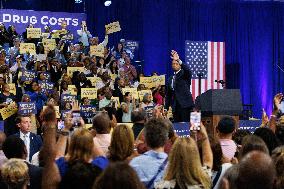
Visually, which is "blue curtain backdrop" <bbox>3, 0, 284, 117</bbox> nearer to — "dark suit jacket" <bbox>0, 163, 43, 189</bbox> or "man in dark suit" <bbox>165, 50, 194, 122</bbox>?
"man in dark suit" <bbox>165, 50, 194, 122</bbox>

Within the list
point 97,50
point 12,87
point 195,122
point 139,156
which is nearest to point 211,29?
point 97,50

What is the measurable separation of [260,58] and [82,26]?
6.82 metres

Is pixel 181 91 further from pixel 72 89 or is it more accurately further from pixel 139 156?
pixel 139 156

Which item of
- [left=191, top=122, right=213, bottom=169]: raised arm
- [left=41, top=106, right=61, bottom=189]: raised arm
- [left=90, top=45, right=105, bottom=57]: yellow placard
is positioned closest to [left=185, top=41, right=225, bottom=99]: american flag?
[left=90, top=45, right=105, bottom=57]: yellow placard

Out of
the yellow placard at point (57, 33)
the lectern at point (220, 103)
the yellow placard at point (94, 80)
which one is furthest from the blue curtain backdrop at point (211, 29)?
the lectern at point (220, 103)

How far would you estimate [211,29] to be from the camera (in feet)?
63.6

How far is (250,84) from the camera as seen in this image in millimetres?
19875

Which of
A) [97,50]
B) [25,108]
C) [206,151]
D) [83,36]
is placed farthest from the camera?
[83,36]

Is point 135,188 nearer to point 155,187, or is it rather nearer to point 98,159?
point 155,187

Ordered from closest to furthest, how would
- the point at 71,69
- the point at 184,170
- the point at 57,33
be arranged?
the point at 184,170
the point at 71,69
the point at 57,33

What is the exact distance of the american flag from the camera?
18.3 metres

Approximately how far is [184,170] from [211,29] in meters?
15.9

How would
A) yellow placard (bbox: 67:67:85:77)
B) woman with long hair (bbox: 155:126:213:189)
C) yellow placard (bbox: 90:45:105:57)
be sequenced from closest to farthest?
woman with long hair (bbox: 155:126:213:189), yellow placard (bbox: 67:67:85:77), yellow placard (bbox: 90:45:105:57)

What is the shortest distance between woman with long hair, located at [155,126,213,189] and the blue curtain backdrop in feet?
46.4
